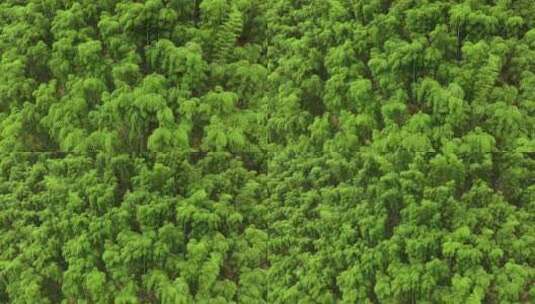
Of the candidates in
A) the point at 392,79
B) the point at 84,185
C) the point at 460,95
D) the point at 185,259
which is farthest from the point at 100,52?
the point at 460,95

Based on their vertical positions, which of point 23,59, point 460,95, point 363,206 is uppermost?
point 23,59

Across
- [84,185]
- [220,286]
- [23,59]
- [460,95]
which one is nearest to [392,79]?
[460,95]

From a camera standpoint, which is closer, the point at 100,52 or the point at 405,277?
the point at 405,277

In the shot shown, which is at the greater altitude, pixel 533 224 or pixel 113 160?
pixel 113 160

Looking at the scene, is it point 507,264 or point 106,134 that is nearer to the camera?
point 507,264

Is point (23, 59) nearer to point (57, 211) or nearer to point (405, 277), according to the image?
point (57, 211)

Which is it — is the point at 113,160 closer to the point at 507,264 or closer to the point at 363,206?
the point at 363,206
